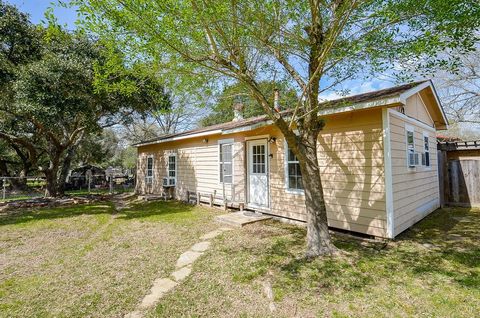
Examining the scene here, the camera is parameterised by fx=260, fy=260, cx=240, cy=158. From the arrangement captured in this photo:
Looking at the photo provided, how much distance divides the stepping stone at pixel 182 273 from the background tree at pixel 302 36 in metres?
2.01

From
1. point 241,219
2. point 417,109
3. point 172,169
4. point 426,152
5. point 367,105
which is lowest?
point 241,219

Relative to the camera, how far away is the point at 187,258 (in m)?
4.52

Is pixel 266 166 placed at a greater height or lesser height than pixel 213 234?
greater

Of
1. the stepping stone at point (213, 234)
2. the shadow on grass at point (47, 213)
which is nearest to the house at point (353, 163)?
the stepping stone at point (213, 234)

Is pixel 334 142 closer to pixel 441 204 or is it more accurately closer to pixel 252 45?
pixel 252 45

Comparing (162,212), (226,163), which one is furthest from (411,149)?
(162,212)

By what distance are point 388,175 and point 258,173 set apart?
3.69m

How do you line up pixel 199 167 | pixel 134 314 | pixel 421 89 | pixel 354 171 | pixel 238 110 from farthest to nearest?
pixel 238 110 < pixel 199 167 < pixel 421 89 < pixel 354 171 < pixel 134 314

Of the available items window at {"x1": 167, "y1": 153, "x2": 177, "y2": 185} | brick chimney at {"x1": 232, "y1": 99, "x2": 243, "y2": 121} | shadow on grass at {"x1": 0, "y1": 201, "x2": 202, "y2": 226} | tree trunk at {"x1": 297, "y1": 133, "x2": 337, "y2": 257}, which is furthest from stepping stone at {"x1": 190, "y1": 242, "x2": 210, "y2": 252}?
window at {"x1": 167, "y1": 153, "x2": 177, "y2": 185}

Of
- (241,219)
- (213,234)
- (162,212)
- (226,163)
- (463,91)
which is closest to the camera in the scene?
(213,234)

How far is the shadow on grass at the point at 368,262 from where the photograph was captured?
11.6ft

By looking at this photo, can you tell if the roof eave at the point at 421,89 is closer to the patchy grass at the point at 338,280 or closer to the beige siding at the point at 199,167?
the patchy grass at the point at 338,280

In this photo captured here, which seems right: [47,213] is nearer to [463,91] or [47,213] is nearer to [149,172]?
[149,172]

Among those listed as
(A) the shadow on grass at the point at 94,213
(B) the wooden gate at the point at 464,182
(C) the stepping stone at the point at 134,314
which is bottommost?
(C) the stepping stone at the point at 134,314
